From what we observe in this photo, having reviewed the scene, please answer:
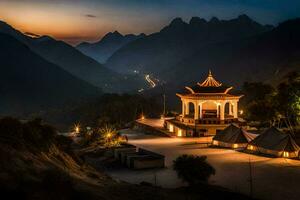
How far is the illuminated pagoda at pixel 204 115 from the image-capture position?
A: 41.5 m

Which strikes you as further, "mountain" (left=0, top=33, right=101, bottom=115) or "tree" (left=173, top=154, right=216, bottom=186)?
"mountain" (left=0, top=33, right=101, bottom=115)

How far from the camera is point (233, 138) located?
33281mm

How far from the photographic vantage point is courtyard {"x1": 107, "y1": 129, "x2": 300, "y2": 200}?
20578mm

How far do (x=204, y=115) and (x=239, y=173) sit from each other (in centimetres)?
2072

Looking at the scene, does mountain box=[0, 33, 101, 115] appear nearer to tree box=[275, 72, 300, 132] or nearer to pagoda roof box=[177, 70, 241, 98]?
pagoda roof box=[177, 70, 241, 98]

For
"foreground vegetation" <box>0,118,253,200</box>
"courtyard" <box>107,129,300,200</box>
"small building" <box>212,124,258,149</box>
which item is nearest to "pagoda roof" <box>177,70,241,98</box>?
"small building" <box>212,124,258,149</box>

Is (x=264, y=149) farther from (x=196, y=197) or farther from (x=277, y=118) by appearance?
(x=196, y=197)

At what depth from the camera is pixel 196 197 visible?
58.7ft

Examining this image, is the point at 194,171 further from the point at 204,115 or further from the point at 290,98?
the point at 204,115

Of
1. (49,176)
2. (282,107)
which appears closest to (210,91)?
(282,107)

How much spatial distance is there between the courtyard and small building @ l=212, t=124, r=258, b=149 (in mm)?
1028

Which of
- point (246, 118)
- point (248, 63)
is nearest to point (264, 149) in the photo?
point (246, 118)

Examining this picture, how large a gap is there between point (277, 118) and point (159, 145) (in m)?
11.4

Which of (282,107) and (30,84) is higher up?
(30,84)
